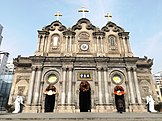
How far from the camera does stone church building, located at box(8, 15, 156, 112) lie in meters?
21.6

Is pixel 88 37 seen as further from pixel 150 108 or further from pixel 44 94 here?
pixel 150 108

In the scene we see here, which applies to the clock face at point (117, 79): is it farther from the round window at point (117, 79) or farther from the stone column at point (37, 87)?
the stone column at point (37, 87)

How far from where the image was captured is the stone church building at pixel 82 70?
21625 mm

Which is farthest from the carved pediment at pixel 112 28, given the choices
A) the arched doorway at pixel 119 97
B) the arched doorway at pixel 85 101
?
the arched doorway at pixel 85 101

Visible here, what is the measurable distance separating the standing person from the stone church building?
73 centimetres

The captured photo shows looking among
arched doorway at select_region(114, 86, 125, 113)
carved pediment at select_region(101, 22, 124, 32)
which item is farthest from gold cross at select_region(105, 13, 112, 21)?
arched doorway at select_region(114, 86, 125, 113)

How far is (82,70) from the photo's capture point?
23.7 meters

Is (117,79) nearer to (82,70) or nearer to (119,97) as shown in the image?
(119,97)

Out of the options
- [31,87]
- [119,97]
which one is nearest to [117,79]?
[119,97]

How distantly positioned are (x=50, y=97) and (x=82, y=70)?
22.6 ft

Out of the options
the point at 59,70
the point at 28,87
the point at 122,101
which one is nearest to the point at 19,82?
the point at 28,87

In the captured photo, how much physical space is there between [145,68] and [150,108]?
7.97 m

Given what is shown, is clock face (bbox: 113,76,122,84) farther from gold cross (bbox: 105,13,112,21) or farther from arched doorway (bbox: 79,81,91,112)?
gold cross (bbox: 105,13,112,21)

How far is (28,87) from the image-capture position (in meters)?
23.3
